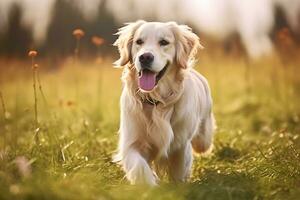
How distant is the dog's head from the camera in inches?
172

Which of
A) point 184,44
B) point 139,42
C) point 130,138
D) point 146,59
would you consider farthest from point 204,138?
point 146,59

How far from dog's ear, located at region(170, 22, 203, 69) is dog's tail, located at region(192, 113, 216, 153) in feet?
3.09

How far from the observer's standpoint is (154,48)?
447cm

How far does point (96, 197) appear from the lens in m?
3.23

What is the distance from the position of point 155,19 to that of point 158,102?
3.60 metres

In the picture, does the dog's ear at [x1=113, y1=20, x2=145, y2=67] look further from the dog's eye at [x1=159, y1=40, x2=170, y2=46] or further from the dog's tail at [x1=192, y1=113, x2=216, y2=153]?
the dog's tail at [x1=192, y1=113, x2=216, y2=153]

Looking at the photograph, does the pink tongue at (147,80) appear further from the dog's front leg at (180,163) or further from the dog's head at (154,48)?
the dog's front leg at (180,163)

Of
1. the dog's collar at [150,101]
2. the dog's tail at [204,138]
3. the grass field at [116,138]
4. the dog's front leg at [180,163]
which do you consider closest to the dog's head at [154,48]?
the dog's collar at [150,101]

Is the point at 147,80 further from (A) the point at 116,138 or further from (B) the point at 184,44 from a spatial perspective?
(A) the point at 116,138

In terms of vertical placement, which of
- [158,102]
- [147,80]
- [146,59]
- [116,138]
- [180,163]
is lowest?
[116,138]

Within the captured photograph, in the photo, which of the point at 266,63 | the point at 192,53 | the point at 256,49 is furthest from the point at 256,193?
the point at 266,63

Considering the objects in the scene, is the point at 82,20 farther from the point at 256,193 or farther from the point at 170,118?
the point at 256,193

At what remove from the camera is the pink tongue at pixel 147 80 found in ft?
14.4

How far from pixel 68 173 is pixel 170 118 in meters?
0.96
